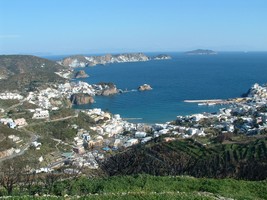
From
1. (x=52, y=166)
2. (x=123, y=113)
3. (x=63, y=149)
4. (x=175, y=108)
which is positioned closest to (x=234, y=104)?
(x=175, y=108)

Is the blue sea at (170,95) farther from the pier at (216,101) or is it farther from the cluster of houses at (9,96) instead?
the cluster of houses at (9,96)

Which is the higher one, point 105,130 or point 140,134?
point 140,134

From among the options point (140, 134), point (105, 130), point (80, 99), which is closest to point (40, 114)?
point (105, 130)

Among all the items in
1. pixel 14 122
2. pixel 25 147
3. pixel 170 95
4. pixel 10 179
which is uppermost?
pixel 10 179

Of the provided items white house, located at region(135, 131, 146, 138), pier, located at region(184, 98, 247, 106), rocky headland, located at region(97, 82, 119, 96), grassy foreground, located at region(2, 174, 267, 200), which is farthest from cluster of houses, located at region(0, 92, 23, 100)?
grassy foreground, located at region(2, 174, 267, 200)

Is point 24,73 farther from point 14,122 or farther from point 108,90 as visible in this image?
point 14,122

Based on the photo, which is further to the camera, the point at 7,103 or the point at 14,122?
the point at 7,103

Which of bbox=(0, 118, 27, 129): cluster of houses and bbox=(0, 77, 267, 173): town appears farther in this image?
bbox=(0, 118, 27, 129): cluster of houses

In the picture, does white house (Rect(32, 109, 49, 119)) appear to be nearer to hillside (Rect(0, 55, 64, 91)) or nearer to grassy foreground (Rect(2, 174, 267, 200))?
hillside (Rect(0, 55, 64, 91))

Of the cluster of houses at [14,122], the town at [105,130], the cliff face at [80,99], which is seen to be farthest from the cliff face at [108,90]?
the cluster of houses at [14,122]
